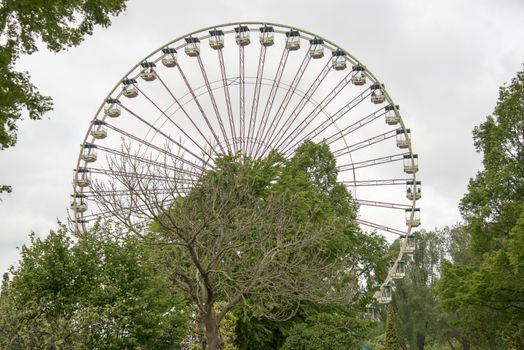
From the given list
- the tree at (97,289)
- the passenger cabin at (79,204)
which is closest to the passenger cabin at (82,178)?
the passenger cabin at (79,204)

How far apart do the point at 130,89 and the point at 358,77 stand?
11.9m

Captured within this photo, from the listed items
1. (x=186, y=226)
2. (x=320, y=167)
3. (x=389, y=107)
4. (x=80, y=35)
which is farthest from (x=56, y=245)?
(x=389, y=107)

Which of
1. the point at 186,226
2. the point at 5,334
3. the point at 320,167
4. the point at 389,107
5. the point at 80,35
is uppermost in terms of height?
the point at 389,107

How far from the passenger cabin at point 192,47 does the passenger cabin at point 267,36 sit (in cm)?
334

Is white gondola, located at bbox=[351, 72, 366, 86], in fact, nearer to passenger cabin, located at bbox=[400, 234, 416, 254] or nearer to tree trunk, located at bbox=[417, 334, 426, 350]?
passenger cabin, located at bbox=[400, 234, 416, 254]

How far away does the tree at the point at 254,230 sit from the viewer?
15086 mm

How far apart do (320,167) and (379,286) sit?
675cm

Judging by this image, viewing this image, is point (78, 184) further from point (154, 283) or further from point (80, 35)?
point (80, 35)

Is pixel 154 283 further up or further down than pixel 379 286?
further down

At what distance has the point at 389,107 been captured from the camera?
3506 centimetres

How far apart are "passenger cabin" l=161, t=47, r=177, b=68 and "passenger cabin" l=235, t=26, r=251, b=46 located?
3.40 meters

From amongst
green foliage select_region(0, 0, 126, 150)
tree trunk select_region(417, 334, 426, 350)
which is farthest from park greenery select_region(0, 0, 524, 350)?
tree trunk select_region(417, 334, 426, 350)

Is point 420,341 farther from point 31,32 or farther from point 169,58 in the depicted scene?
point 31,32

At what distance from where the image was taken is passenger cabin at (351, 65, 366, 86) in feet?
114
